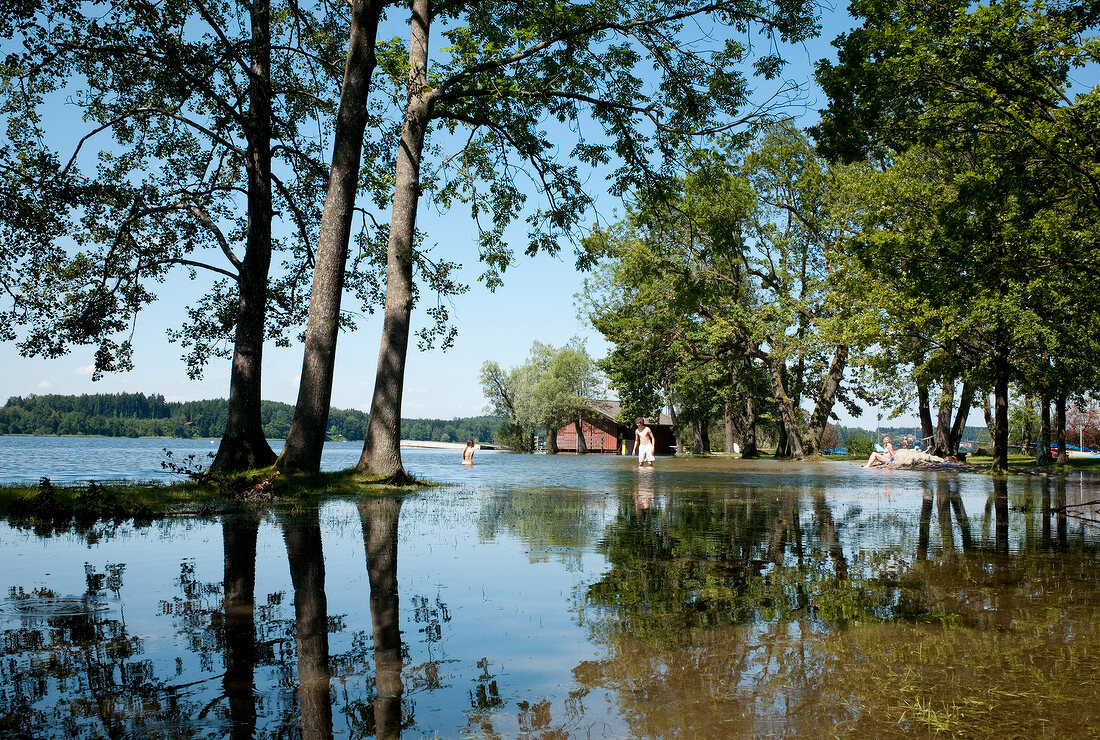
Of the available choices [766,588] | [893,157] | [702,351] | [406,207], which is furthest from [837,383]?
[766,588]

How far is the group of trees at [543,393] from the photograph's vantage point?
87062mm

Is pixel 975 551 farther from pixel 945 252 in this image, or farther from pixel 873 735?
pixel 945 252

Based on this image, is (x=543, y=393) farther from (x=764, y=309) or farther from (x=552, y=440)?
(x=764, y=309)

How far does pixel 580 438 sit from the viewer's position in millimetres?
91125

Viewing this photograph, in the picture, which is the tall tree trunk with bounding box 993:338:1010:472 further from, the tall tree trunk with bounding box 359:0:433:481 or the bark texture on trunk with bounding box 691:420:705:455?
the bark texture on trunk with bounding box 691:420:705:455

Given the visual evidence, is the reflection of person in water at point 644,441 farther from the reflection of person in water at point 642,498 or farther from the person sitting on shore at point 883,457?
the reflection of person in water at point 642,498

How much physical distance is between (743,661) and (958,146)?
41.3 feet

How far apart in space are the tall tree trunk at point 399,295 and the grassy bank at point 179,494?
647mm

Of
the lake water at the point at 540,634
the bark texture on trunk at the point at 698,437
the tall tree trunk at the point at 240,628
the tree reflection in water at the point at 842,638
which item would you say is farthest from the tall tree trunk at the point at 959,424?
the tall tree trunk at the point at 240,628

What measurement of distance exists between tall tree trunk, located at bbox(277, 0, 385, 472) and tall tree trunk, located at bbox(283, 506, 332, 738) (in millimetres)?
5607

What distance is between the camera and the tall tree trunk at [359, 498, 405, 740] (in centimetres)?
285

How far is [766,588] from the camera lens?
5195 millimetres

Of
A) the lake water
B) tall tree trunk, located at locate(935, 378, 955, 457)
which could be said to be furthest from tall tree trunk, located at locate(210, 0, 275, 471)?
tall tree trunk, located at locate(935, 378, 955, 457)

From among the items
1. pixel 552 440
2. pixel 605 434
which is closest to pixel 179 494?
pixel 552 440
